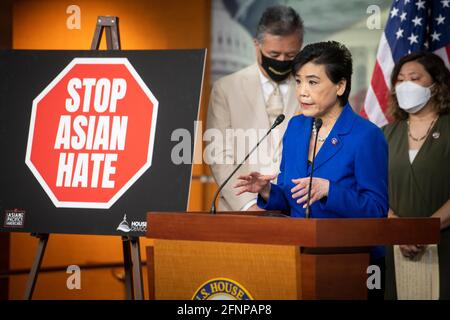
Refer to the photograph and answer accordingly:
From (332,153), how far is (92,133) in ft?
4.64

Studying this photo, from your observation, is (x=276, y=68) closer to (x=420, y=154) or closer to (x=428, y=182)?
(x=420, y=154)

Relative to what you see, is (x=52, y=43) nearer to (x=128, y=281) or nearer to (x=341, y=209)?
(x=128, y=281)

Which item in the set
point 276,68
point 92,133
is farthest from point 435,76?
point 92,133

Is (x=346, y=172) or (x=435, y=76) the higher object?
(x=435, y=76)

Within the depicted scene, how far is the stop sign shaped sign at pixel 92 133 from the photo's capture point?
3.54m

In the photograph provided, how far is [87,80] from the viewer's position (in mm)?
3672

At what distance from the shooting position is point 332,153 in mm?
2645

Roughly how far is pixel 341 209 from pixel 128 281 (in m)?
1.63

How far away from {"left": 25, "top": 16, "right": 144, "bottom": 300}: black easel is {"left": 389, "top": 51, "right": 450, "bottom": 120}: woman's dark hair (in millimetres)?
1648

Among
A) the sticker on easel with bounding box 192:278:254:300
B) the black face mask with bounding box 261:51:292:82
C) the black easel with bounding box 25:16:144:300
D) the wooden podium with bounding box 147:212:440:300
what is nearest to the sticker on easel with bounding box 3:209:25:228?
the black easel with bounding box 25:16:144:300

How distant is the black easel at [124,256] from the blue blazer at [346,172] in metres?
1.00

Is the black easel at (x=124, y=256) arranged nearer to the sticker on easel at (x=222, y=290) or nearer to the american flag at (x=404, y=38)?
the sticker on easel at (x=222, y=290)

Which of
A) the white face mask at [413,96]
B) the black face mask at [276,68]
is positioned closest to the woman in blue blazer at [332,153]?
the white face mask at [413,96]

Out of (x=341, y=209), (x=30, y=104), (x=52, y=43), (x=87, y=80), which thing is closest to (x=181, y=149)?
(x=87, y=80)
